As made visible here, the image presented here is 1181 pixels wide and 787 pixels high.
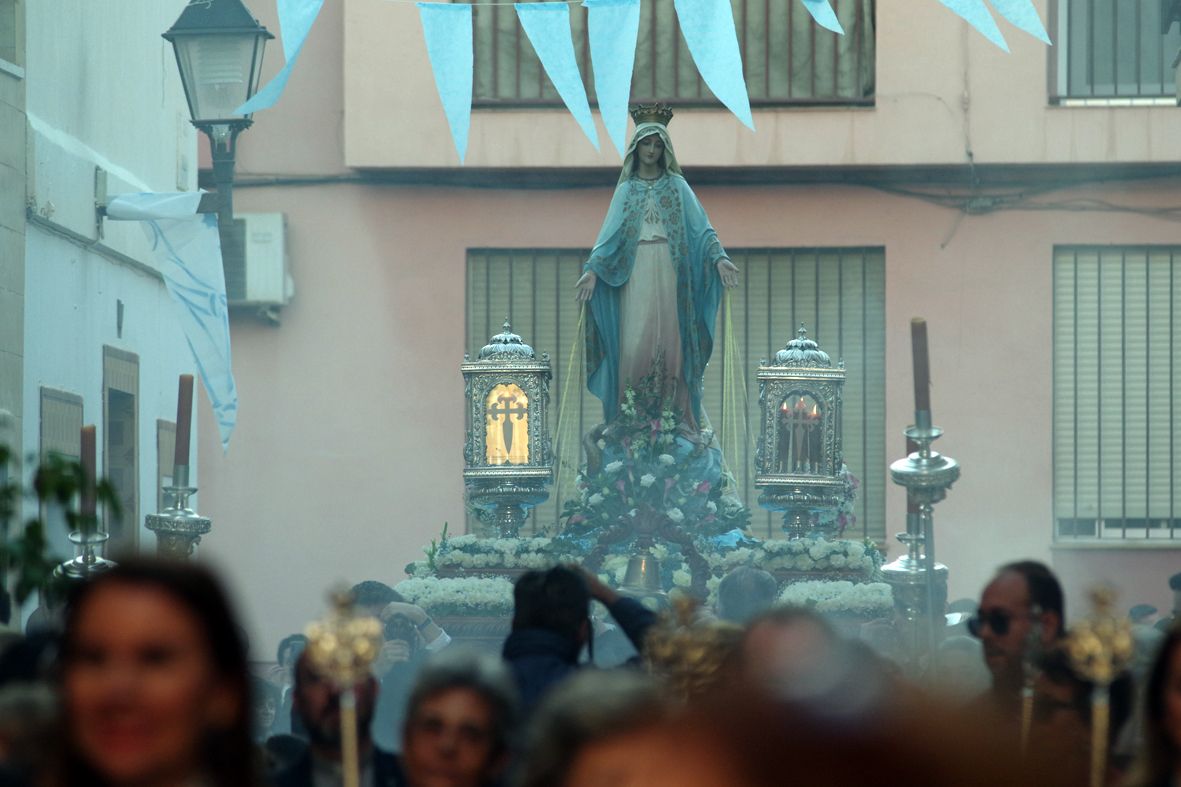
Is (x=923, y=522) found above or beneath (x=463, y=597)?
above

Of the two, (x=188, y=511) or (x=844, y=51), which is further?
(x=844, y=51)

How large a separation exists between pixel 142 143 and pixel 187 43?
5274mm

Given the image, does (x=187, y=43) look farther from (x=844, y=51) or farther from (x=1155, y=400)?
(x=1155, y=400)

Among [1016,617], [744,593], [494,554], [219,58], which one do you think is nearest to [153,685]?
[1016,617]

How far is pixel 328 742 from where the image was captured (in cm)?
370

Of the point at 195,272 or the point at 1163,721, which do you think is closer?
the point at 1163,721

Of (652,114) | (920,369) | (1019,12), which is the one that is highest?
(1019,12)

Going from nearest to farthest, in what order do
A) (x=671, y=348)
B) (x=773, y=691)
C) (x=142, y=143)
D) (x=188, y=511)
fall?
(x=773, y=691)
(x=188, y=511)
(x=671, y=348)
(x=142, y=143)

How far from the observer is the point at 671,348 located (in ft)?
35.9

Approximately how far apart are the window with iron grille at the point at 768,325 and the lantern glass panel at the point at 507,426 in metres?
4.23

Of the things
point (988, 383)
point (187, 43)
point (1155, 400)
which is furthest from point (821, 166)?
point (187, 43)

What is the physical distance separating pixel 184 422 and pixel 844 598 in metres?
3.39

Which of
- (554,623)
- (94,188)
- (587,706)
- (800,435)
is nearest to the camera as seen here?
(587,706)

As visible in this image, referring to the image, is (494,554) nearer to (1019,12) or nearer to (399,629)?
(399,629)
